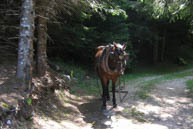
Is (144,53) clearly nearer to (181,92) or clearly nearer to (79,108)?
(181,92)

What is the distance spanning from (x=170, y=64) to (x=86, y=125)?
67.9 ft

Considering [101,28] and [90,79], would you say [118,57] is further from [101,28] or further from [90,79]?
[101,28]

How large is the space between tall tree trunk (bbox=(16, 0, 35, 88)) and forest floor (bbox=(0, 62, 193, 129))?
1.84ft

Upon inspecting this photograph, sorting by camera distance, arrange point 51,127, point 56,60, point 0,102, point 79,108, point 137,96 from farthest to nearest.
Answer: point 56,60, point 137,96, point 79,108, point 51,127, point 0,102

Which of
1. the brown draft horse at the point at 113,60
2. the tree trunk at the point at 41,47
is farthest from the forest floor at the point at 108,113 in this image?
the tree trunk at the point at 41,47

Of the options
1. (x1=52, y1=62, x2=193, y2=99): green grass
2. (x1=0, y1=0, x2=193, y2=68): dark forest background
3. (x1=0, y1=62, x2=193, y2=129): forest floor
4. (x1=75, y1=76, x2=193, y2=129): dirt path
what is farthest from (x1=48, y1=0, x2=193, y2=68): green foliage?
(x1=75, y1=76, x2=193, y2=129): dirt path

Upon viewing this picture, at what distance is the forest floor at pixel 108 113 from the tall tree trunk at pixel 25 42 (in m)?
0.56

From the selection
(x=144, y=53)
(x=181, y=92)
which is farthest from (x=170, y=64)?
(x=181, y=92)

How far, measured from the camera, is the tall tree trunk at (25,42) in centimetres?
463

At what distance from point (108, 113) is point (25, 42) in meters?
2.98

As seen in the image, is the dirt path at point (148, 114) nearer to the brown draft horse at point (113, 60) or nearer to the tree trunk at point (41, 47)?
the brown draft horse at point (113, 60)

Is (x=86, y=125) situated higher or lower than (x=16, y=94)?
lower

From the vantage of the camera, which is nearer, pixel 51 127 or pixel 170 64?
pixel 51 127

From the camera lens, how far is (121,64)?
223 inches
